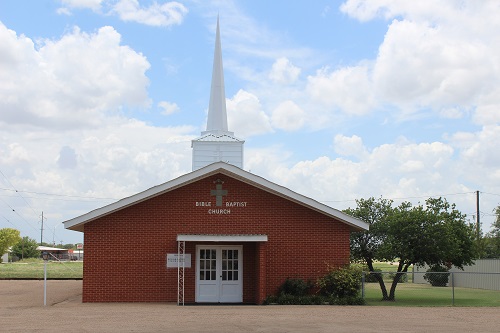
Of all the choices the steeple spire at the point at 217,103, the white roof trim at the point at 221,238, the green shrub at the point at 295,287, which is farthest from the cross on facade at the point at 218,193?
the steeple spire at the point at 217,103

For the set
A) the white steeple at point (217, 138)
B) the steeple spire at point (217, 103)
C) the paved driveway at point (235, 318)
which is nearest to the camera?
the paved driveway at point (235, 318)

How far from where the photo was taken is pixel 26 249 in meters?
119

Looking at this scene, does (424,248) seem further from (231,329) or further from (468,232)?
(231,329)

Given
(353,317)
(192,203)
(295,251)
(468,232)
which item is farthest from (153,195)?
(468,232)

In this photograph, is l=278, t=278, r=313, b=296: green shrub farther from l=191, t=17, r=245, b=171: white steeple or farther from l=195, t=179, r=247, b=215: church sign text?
l=191, t=17, r=245, b=171: white steeple

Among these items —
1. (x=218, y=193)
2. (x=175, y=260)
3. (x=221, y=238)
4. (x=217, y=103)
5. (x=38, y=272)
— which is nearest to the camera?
(x=221, y=238)

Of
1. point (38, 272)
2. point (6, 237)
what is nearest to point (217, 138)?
point (38, 272)

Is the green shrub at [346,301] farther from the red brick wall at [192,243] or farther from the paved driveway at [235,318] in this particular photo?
the red brick wall at [192,243]

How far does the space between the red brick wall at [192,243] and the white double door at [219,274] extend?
0.22 m

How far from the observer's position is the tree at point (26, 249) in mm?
117025

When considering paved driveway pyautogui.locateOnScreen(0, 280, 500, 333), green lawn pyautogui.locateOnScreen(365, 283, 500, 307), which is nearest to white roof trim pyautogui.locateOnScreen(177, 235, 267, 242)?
paved driveway pyautogui.locateOnScreen(0, 280, 500, 333)

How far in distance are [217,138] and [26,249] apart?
293ft

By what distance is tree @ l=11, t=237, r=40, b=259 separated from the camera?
11703 centimetres

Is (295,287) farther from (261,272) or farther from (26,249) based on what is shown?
(26,249)
